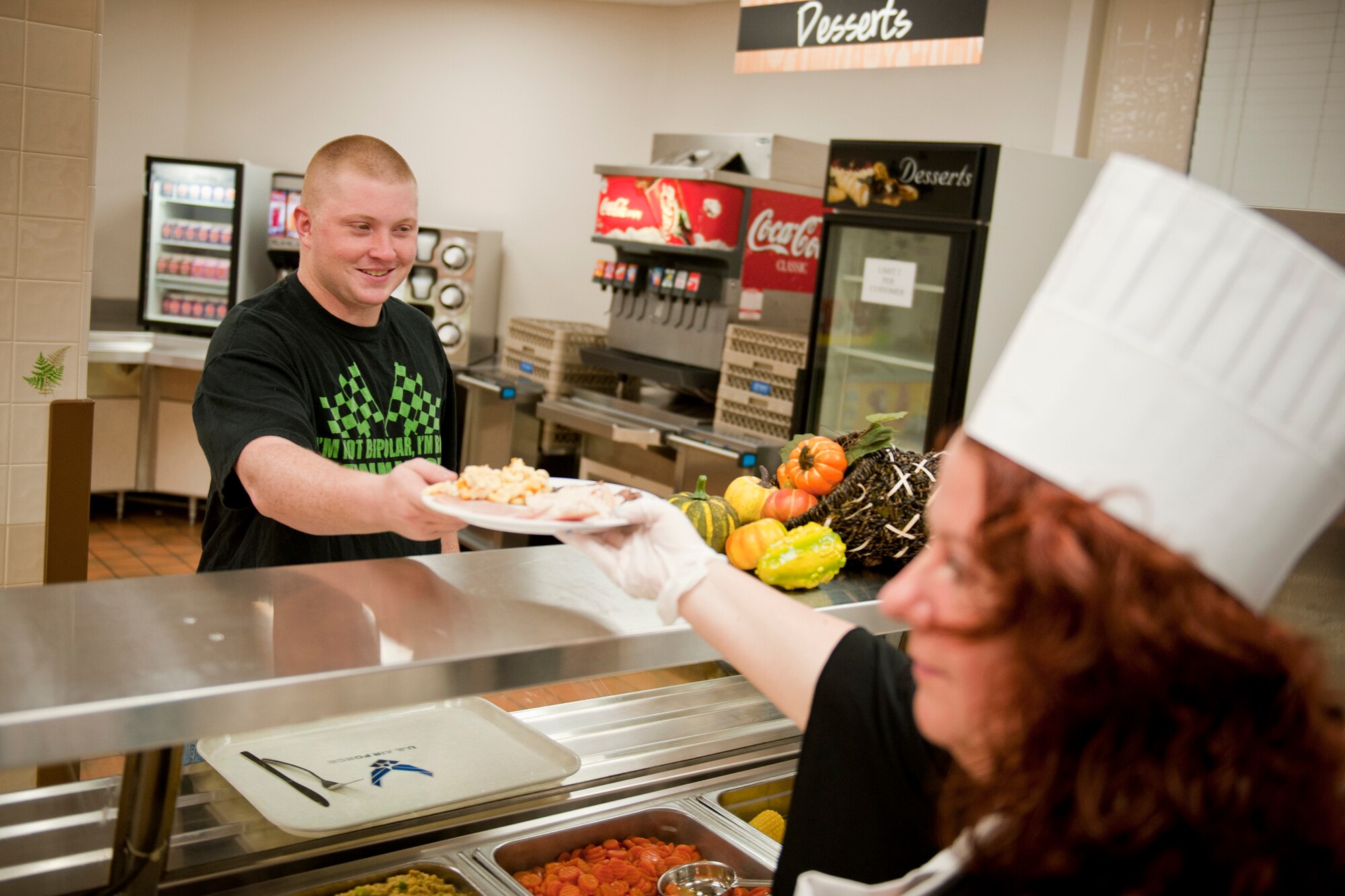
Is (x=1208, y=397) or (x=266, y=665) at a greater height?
(x=1208, y=397)

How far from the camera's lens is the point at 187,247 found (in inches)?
268

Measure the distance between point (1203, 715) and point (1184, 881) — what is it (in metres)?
0.12

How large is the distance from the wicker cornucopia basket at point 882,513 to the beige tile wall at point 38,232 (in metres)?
2.75

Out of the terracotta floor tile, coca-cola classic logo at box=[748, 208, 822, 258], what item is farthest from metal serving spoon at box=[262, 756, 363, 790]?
coca-cola classic logo at box=[748, 208, 822, 258]

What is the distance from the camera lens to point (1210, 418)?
86 cm

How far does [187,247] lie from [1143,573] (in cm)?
701

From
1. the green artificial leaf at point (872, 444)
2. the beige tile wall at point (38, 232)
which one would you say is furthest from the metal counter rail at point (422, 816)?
the beige tile wall at point (38, 232)

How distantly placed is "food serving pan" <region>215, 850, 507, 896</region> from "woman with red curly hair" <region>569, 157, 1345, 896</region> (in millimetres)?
728

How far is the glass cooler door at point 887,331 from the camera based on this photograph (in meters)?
4.26

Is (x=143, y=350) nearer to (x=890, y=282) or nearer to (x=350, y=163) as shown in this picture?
(x=890, y=282)

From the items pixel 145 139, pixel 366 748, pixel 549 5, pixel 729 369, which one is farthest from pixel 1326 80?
pixel 145 139

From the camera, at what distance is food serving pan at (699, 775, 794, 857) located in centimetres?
183

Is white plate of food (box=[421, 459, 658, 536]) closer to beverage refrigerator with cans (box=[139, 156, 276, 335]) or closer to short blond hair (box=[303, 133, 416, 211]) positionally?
short blond hair (box=[303, 133, 416, 211])

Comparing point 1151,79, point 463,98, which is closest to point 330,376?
point 1151,79
